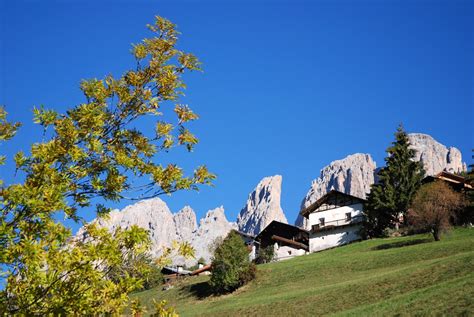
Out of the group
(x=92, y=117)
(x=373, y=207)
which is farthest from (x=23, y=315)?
(x=373, y=207)

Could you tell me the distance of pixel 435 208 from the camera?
57.8 meters

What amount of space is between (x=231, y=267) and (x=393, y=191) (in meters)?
30.0

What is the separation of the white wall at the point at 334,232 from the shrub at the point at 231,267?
2631 cm

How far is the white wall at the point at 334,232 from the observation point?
267 feet

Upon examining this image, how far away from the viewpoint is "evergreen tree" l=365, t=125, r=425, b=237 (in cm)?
7281

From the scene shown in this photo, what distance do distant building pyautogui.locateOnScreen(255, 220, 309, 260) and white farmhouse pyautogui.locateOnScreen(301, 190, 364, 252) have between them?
2.36 meters

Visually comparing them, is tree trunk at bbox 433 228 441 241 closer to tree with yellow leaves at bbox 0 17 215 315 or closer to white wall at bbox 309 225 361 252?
white wall at bbox 309 225 361 252

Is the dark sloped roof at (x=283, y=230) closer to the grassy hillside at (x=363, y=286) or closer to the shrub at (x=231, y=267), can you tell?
the grassy hillside at (x=363, y=286)

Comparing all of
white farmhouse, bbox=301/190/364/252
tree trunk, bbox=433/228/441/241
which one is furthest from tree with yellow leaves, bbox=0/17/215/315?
white farmhouse, bbox=301/190/364/252

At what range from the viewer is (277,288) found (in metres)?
49.7

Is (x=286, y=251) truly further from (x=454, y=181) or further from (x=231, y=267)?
(x=454, y=181)

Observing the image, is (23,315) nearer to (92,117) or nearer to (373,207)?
(92,117)

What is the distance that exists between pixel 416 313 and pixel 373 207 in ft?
166

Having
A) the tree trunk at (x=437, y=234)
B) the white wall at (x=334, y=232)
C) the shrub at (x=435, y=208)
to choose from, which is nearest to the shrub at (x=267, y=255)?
the white wall at (x=334, y=232)
